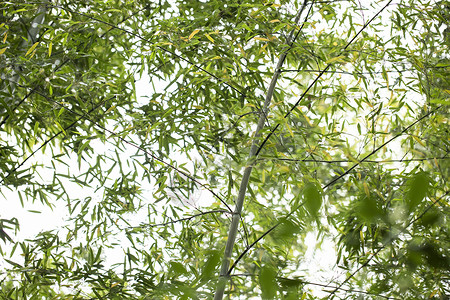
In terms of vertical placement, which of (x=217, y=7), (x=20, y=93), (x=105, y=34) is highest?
(x=105, y=34)

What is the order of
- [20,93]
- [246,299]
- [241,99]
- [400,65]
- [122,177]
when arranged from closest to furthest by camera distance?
[400,65]
[241,99]
[246,299]
[20,93]
[122,177]

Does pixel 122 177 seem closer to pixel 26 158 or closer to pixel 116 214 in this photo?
pixel 116 214

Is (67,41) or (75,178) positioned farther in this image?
(75,178)

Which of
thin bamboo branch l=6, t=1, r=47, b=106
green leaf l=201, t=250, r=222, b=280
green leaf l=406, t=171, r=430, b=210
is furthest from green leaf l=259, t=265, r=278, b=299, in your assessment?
thin bamboo branch l=6, t=1, r=47, b=106

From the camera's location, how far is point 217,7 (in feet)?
6.17

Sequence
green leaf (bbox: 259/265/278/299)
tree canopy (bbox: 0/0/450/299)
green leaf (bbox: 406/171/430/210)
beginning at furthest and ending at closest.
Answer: tree canopy (bbox: 0/0/450/299) → green leaf (bbox: 259/265/278/299) → green leaf (bbox: 406/171/430/210)

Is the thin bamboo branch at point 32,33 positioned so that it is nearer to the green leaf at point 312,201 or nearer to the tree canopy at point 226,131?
the tree canopy at point 226,131

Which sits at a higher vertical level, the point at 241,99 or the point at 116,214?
→ the point at 241,99

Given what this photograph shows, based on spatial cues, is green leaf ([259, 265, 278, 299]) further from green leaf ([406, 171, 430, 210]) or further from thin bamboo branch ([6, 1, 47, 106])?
thin bamboo branch ([6, 1, 47, 106])

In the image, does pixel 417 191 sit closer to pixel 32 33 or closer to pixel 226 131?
pixel 226 131

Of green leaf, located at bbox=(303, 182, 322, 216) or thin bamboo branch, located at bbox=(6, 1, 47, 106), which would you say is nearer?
green leaf, located at bbox=(303, 182, 322, 216)

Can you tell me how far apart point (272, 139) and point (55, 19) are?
1.47 metres

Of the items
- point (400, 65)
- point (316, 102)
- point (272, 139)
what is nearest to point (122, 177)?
point (272, 139)

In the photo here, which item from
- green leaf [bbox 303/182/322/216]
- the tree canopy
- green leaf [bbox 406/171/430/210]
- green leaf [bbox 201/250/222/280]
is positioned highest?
the tree canopy
